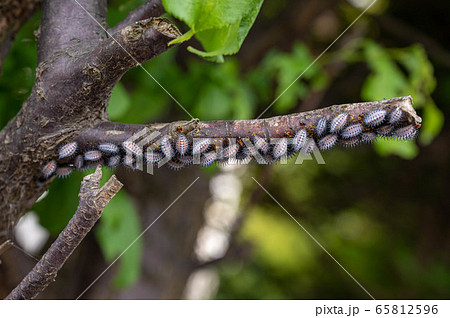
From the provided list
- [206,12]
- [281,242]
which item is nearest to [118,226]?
[206,12]

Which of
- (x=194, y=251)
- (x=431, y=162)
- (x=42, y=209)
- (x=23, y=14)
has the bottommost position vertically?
(x=431, y=162)

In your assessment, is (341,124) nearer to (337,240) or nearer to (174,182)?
(174,182)

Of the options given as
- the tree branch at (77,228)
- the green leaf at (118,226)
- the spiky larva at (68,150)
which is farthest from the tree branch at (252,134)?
the green leaf at (118,226)

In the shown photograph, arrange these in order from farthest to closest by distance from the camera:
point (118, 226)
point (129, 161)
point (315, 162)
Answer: point (315, 162)
point (118, 226)
point (129, 161)

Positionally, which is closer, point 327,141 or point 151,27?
point 151,27

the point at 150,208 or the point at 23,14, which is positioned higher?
the point at 23,14

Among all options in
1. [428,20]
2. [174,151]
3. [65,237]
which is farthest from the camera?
[428,20]

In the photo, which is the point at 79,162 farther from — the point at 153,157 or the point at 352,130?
the point at 352,130

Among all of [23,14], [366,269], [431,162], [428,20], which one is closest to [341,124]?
[23,14]
